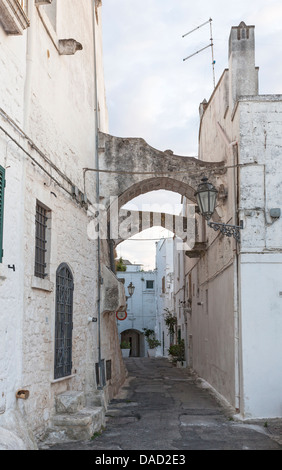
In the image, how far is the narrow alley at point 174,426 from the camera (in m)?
7.32

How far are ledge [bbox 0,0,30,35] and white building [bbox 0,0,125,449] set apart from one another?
12mm

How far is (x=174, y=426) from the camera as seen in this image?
346 inches

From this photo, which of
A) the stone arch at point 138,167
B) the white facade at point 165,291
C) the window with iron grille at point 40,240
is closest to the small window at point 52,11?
the window with iron grille at point 40,240

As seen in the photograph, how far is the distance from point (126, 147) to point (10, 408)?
7.09 metres

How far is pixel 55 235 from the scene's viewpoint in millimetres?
8500

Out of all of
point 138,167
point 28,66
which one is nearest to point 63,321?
point 28,66

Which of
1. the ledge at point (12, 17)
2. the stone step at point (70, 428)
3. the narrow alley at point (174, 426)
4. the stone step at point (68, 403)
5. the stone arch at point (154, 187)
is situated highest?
Result: the ledge at point (12, 17)

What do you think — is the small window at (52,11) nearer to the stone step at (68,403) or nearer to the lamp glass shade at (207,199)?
the lamp glass shade at (207,199)

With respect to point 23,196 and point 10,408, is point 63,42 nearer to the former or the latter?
point 23,196

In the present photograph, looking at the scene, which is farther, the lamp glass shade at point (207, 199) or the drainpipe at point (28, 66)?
the lamp glass shade at point (207, 199)

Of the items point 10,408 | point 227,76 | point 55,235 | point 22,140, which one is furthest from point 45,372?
point 227,76

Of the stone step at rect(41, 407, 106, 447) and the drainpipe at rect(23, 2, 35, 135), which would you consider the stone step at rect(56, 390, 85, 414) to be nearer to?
the stone step at rect(41, 407, 106, 447)

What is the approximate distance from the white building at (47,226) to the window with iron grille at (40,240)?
0.06 feet

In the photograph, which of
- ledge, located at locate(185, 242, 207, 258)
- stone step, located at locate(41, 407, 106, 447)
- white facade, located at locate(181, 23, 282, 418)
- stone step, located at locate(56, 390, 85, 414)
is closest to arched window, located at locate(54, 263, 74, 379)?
stone step, located at locate(56, 390, 85, 414)
